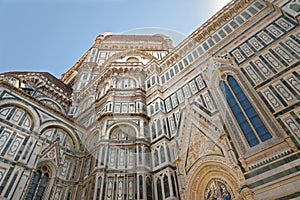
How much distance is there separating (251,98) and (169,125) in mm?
5251

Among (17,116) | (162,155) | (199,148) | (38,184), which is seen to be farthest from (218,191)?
(17,116)

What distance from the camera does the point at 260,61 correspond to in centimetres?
1074

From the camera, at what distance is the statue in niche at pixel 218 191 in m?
8.45

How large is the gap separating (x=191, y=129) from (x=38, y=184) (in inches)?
349

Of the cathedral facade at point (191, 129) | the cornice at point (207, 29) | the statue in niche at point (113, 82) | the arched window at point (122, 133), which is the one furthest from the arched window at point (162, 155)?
the cornice at point (207, 29)

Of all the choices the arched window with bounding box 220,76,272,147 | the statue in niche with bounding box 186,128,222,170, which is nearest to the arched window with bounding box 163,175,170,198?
the statue in niche with bounding box 186,128,222,170

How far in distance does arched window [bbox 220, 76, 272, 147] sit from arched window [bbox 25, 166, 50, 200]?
10.8 m

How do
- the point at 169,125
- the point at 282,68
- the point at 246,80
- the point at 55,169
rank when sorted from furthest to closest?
the point at 169,125 < the point at 55,169 < the point at 246,80 < the point at 282,68

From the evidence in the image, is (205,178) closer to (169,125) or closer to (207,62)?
(169,125)

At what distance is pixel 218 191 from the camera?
8766 mm

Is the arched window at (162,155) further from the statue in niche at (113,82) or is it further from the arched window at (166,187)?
the statue in niche at (113,82)

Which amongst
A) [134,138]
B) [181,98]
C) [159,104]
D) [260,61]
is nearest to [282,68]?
[260,61]

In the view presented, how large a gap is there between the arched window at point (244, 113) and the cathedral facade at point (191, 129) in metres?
0.05

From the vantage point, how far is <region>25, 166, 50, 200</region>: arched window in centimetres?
1030
